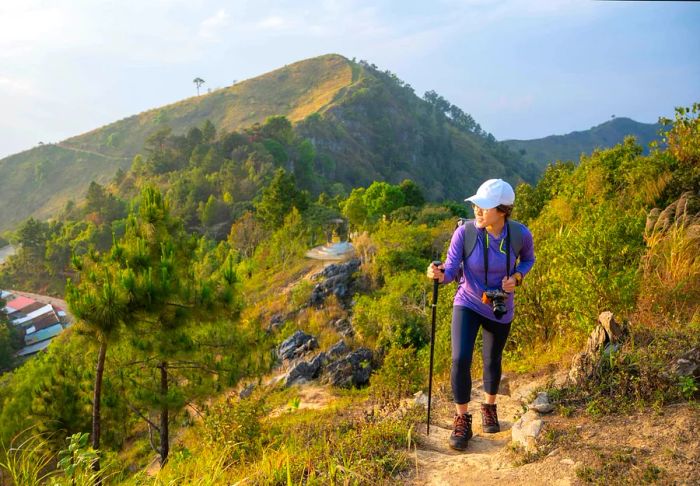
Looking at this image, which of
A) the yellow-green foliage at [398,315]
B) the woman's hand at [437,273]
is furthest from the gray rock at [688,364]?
the yellow-green foliage at [398,315]

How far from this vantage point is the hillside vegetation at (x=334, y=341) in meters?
3.04

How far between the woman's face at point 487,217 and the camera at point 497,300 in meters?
0.44

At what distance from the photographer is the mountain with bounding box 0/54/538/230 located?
A: 265 ft

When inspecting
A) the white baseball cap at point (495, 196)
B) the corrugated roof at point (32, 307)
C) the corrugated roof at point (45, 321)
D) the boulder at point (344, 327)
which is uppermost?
the white baseball cap at point (495, 196)

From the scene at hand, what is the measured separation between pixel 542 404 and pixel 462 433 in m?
0.62

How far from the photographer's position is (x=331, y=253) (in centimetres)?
2467

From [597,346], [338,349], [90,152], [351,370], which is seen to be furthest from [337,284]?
[90,152]

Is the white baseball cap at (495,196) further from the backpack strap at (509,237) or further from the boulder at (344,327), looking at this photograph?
the boulder at (344,327)

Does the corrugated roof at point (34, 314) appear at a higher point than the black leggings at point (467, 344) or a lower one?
lower

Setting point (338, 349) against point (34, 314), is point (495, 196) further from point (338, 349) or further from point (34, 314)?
point (34, 314)

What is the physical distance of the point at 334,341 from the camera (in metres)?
13.2

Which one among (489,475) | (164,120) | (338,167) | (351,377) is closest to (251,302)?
(351,377)

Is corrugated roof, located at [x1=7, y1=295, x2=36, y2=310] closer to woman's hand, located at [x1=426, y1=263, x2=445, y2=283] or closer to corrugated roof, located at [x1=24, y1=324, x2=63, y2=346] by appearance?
corrugated roof, located at [x1=24, y1=324, x2=63, y2=346]

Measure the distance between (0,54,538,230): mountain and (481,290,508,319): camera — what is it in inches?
2789
